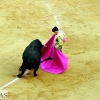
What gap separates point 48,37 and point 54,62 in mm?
1600

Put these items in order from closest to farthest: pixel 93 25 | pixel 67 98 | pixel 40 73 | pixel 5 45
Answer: pixel 67 98 → pixel 40 73 → pixel 5 45 → pixel 93 25

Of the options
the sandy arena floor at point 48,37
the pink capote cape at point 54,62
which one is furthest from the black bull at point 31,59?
the pink capote cape at point 54,62

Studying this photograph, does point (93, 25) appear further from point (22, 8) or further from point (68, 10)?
point (22, 8)

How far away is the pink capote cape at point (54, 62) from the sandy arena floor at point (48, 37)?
131 millimetres

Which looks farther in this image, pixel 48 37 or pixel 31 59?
pixel 48 37

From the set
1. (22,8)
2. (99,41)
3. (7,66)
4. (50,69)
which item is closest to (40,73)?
(50,69)

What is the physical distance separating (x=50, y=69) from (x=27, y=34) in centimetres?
195

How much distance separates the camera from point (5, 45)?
26.0 ft

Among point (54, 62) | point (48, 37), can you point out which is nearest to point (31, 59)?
point (54, 62)

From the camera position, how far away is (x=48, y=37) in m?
8.49

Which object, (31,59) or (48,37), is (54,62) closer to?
(31,59)

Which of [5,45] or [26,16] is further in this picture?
[26,16]

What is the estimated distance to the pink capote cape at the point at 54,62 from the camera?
22.8ft

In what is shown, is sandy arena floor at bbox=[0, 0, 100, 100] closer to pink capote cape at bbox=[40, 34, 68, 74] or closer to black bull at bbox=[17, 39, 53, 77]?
pink capote cape at bbox=[40, 34, 68, 74]
